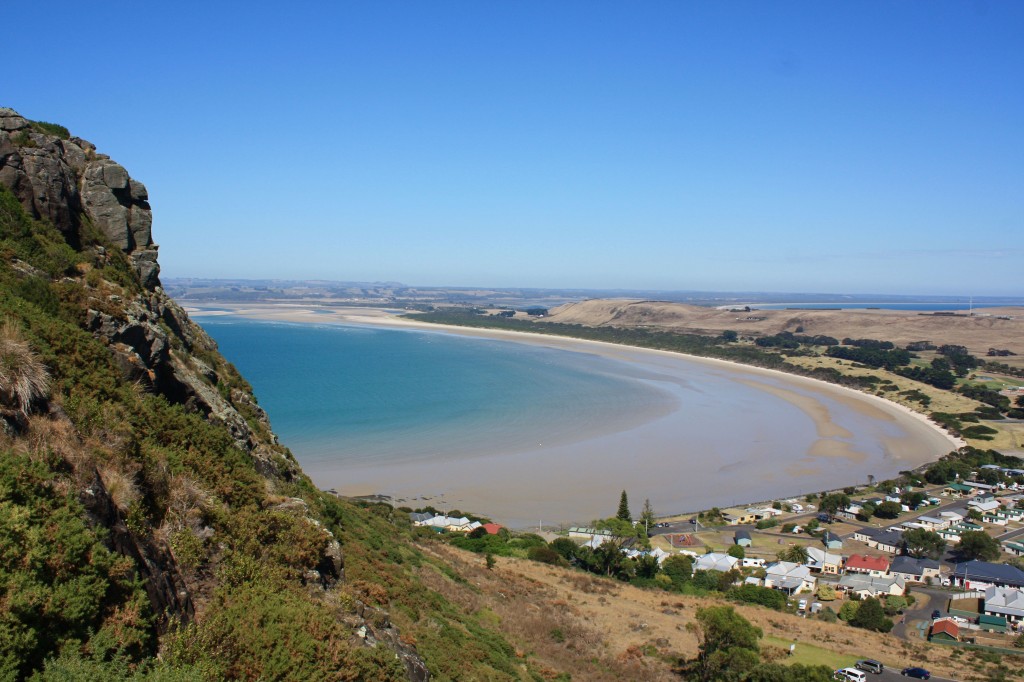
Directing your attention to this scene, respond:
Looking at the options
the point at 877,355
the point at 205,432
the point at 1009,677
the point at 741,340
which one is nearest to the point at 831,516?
the point at 1009,677

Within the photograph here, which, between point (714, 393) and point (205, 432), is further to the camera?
point (714, 393)

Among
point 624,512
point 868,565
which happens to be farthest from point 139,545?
point 868,565

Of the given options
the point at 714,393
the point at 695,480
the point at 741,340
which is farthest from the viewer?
the point at 741,340

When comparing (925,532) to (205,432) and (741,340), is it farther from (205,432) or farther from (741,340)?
(741,340)

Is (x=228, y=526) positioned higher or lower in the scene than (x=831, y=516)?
higher

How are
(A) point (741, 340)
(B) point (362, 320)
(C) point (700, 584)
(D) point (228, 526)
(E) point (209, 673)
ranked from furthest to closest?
(B) point (362, 320) < (A) point (741, 340) < (C) point (700, 584) < (D) point (228, 526) < (E) point (209, 673)

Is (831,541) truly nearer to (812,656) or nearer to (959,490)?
(812,656)

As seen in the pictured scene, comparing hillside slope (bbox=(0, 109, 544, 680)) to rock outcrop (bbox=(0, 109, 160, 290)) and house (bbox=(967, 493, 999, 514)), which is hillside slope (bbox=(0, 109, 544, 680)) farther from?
house (bbox=(967, 493, 999, 514))
